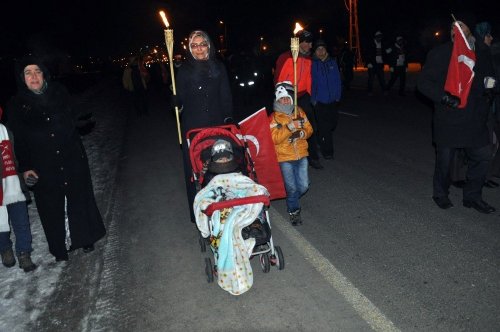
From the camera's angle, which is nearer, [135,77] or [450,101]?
[450,101]

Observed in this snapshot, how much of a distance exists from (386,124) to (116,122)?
9430mm

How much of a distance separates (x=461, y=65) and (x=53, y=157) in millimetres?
4584

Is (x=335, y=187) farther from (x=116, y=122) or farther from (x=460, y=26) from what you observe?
(x=116, y=122)

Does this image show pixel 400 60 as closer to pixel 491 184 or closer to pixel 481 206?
pixel 491 184

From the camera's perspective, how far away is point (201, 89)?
519 cm

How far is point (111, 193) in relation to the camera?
24.4 ft

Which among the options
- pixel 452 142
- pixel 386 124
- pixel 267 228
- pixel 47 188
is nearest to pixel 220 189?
pixel 267 228

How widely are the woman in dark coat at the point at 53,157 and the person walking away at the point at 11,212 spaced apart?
110 millimetres

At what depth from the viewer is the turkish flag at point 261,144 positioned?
527cm

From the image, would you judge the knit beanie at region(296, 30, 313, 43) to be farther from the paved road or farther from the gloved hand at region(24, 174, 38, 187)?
the gloved hand at region(24, 174, 38, 187)

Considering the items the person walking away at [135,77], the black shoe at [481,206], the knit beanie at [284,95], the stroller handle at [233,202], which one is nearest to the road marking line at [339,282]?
the stroller handle at [233,202]

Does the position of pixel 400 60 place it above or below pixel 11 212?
above

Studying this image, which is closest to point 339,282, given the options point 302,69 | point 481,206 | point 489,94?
point 481,206

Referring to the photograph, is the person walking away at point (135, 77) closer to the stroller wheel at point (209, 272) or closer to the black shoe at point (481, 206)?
the stroller wheel at point (209, 272)
